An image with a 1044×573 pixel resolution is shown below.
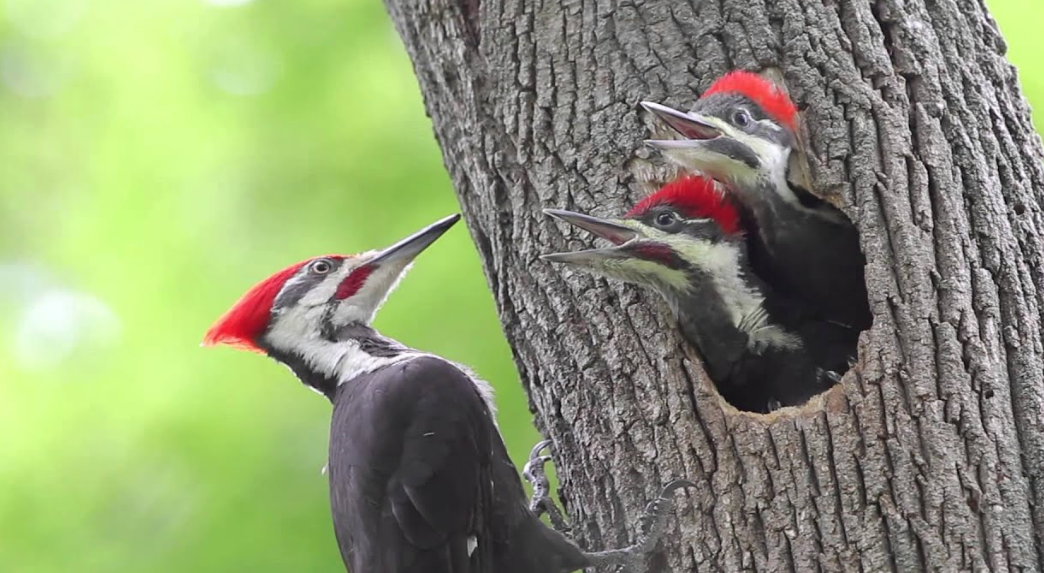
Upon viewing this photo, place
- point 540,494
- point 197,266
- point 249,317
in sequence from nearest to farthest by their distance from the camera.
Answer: point 540,494 → point 249,317 → point 197,266

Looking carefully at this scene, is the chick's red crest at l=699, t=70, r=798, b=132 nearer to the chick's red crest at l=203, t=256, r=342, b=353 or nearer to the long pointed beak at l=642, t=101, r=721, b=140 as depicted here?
the long pointed beak at l=642, t=101, r=721, b=140

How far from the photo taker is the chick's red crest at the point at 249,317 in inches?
155

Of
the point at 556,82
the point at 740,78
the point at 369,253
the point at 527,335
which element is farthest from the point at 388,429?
the point at 740,78

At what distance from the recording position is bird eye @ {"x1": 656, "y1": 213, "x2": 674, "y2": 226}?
3.00m

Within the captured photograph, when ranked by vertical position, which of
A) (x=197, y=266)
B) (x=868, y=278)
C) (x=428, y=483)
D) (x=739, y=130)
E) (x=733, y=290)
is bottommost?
(x=428, y=483)

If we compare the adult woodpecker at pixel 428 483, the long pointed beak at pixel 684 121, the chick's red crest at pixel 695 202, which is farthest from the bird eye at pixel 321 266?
the long pointed beak at pixel 684 121

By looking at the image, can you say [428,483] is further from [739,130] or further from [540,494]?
[739,130]

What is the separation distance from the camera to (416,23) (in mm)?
3629

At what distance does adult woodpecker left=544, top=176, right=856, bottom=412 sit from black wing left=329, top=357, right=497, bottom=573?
0.79 metres

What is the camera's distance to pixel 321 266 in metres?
4.04

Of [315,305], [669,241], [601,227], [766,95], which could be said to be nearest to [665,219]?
Answer: [669,241]

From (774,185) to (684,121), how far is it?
0.31 m

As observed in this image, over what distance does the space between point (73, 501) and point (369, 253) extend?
230cm

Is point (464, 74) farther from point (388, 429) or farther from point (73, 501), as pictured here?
point (73, 501)
